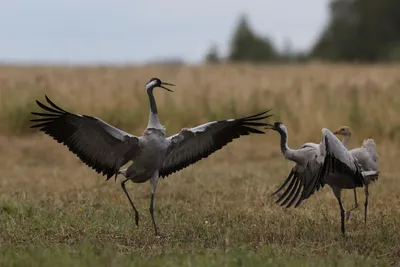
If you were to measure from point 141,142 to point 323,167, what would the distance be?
61.2 inches

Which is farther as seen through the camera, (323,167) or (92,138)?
(92,138)

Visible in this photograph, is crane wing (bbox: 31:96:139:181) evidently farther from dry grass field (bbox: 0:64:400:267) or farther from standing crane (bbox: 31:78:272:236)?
dry grass field (bbox: 0:64:400:267)

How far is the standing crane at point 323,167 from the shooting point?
22.4 feet

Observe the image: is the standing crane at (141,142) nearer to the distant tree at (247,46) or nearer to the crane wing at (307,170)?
the crane wing at (307,170)

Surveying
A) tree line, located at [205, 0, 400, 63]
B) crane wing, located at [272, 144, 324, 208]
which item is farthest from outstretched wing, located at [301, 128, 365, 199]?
tree line, located at [205, 0, 400, 63]

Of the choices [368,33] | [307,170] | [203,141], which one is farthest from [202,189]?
[368,33]

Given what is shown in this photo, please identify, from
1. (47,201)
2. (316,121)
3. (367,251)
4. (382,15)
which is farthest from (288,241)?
(382,15)

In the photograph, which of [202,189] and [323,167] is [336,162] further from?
[202,189]

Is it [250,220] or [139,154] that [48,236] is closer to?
[139,154]

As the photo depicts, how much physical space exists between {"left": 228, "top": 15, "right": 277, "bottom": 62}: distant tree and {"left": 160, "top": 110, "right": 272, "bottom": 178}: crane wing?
60.3 metres

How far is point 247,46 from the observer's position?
233ft

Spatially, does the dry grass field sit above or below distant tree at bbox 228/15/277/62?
below

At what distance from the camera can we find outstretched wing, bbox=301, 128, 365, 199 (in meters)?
6.75

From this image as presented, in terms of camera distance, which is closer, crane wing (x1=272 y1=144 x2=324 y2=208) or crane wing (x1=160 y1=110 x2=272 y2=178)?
crane wing (x1=272 y1=144 x2=324 y2=208)
